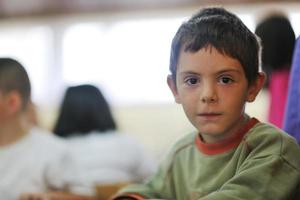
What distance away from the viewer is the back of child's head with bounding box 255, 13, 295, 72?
157 centimetres

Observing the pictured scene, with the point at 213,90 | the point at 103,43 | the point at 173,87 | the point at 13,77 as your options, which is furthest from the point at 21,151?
the point at 103,43

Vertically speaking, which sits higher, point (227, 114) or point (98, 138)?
point (227, 114)

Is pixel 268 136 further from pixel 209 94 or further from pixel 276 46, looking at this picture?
pixel 276 46

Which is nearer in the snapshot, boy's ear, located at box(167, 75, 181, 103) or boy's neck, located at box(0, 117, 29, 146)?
boy's ear, located at box(167, 75, 181, 103)

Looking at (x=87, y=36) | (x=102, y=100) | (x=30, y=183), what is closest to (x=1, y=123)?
(x=30, y=183)

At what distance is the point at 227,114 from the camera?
77 centimetres

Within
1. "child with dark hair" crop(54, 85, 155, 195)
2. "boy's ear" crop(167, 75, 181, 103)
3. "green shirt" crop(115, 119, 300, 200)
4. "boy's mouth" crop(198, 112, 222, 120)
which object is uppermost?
"boy's ear" crop(167, 75, 181, 103)

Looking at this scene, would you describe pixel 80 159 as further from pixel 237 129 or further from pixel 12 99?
pixel 237 129

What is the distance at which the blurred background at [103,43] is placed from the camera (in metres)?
3.56

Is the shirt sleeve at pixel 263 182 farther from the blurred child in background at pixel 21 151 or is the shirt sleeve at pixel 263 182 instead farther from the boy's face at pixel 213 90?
the blurred child in background at pixel 21 151

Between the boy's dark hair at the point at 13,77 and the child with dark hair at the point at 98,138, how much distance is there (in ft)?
1.75

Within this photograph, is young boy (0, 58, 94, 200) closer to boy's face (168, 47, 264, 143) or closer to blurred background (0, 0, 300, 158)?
boy's face (168, 47, 264, 143)

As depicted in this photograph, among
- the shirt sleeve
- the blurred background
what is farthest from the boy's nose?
the blurred background

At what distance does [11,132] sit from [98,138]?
2.16ft
